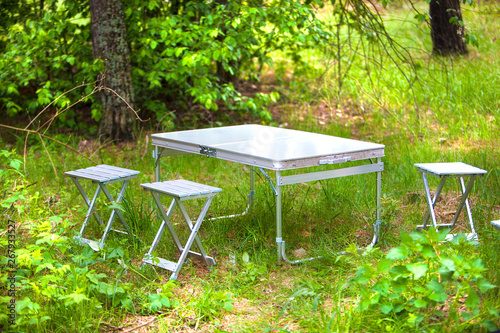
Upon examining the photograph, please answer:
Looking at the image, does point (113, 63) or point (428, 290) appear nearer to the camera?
point (428, 290)

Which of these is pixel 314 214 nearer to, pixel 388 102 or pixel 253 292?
pixel 253 292

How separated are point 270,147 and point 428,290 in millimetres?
1656

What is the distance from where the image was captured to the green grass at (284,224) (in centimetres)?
342

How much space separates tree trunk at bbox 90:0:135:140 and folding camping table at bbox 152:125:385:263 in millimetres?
2773

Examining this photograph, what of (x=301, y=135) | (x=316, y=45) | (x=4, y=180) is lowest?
(x=4, y=180)

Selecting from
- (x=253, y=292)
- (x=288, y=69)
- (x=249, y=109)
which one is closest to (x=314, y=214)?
(x=253, y=292)

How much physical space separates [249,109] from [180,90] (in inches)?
44.2

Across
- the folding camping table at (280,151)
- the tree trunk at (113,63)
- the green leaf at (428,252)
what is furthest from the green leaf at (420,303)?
the tree trunk at (113,63)

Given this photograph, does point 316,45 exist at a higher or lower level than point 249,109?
higher

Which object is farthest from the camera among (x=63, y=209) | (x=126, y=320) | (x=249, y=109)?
(x=249, y=109)

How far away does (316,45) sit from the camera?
8.68 meters

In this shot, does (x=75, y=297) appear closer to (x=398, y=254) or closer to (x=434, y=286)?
(x=398, y=254)

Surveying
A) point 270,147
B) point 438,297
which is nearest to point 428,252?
point 438,297

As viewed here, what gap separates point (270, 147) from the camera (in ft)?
14.0
